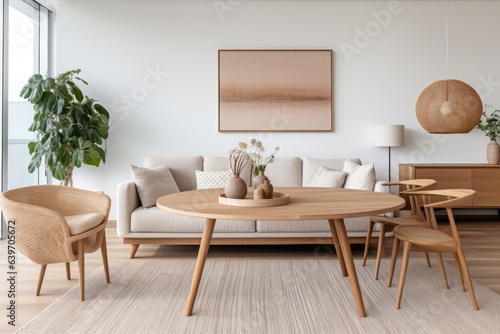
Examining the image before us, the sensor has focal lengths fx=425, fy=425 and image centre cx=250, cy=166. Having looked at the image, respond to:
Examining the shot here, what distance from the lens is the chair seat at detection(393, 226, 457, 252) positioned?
2.49 meters

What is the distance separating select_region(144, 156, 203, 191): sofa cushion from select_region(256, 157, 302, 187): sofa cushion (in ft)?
2.59

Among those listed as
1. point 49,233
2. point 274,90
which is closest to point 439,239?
point 49,233

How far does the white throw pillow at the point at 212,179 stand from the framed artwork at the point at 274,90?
91 cm

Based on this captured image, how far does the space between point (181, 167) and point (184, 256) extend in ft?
3.65

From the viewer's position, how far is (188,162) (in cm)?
463

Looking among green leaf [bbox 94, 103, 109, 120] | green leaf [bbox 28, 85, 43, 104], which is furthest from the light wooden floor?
green leaf [bbox 28, 85, 43, 104]

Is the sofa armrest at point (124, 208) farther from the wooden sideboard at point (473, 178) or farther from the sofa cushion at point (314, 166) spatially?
the wooden sideboard at point (473, 178)

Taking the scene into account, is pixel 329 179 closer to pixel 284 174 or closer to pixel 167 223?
pixel 284 174

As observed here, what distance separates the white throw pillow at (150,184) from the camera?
395cm

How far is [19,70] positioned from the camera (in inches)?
187

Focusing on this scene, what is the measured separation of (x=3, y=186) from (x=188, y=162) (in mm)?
1912

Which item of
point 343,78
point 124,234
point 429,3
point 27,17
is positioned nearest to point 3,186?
point 124,234

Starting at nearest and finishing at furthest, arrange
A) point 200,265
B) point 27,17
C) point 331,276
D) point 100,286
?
point 200,265 < point 100,286 < point 331,276 < point 27,17

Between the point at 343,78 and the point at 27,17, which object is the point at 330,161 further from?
the point at 27,17
